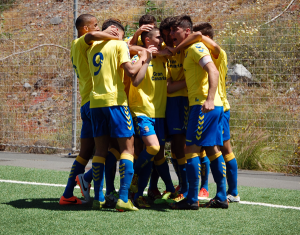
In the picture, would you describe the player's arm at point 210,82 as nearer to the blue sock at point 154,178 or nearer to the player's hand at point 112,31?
the player's hand at point 112,31

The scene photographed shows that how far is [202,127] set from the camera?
427cm

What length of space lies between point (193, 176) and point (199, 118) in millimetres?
644

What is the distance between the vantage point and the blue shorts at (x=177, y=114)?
4688 millimetres

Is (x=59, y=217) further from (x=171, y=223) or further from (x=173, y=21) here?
(x=173, y=21)

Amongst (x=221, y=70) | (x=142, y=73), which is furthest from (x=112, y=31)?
(x=221, y=70)

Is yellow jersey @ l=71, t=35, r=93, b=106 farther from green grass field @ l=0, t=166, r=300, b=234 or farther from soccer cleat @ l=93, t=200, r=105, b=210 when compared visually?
green grass field @ l=0, t=166, r=300, b=234

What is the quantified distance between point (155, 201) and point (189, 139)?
970 mm

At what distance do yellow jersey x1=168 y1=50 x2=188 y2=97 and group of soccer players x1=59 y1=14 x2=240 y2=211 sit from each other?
0.01 metres

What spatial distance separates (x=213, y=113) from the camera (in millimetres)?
4332

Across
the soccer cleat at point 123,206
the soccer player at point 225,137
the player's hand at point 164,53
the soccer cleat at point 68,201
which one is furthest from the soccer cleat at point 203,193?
the player's hand at point 164,53

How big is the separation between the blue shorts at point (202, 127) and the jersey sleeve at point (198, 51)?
0.53 meters

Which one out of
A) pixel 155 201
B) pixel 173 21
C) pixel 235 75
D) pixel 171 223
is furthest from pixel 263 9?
pixel 171 223

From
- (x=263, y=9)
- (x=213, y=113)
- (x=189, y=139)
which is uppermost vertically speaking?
(x=263, y=9)

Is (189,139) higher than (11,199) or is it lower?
higher
